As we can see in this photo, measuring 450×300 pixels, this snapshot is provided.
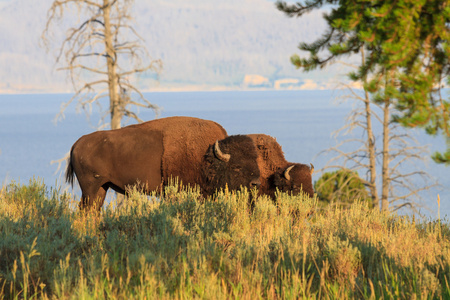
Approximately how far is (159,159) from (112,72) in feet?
Answer: 29.3

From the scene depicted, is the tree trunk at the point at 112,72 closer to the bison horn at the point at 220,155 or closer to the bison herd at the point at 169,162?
the bison herd at the point at 169,162

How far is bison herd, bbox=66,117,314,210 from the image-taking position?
324 inches

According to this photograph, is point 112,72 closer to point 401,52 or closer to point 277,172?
point 401,52

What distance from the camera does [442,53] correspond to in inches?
576

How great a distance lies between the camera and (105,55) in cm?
1631

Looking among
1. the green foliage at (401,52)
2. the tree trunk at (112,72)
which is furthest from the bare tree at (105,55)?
the green foliage at (401,52)

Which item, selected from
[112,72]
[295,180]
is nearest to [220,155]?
[295,180]

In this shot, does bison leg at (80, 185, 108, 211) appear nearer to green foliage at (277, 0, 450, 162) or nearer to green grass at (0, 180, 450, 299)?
green grass at (0, 180, 450, 299)

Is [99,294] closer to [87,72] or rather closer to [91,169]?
[91,169]

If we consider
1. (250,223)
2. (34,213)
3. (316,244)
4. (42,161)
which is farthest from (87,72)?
(42,161)

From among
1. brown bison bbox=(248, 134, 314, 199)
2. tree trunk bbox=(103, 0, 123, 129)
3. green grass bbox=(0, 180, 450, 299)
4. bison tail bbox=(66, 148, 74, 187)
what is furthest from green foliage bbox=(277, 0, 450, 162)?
bison tail bbox=(66, 148, 74, 187)

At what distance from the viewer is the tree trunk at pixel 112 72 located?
16.4 metres

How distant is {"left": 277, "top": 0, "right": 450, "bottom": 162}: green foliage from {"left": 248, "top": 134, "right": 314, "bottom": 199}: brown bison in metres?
4.61

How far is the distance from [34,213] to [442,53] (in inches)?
476
